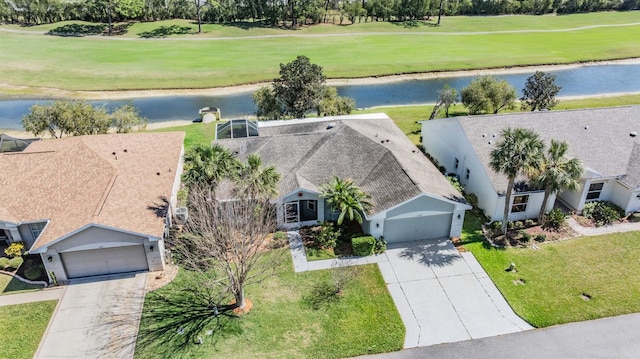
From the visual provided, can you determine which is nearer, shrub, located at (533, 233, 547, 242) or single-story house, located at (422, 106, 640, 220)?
shrub, located at (533, 233, 547, 242)

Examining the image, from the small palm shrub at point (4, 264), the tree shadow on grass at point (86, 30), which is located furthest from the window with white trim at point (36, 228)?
the tree shadow on grass at point (86, 30)

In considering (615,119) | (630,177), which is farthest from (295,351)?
(615,119)

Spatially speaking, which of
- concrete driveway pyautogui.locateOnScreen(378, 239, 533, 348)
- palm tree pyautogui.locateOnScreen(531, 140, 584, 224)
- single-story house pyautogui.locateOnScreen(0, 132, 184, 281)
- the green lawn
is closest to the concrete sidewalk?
single-story house pyautogui.locateOnScreen(0, 132, 184, 281)

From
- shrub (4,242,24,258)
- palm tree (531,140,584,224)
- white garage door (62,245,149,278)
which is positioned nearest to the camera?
white garage door (62,245,149,278)

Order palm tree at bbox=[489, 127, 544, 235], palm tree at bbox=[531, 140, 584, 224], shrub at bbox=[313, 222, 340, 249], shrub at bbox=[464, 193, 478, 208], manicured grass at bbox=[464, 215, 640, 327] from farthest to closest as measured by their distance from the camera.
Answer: shrub at bbox=[464, 193, 478, 208] < shrub at bbox=[313, 222, 340, 249] < palm tree at bbox=[531, 140, 584, 224] < palm tree at bbox=[489, 127, 544, 235] < manicured grass at bbox=[464, 215, 640, 327]

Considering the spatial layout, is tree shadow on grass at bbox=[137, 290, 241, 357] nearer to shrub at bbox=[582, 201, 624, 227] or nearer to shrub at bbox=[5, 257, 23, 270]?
shrub at bbox=[5, 257, 23, 270]

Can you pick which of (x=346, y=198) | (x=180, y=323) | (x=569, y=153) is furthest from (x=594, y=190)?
(x=180, y=323)
